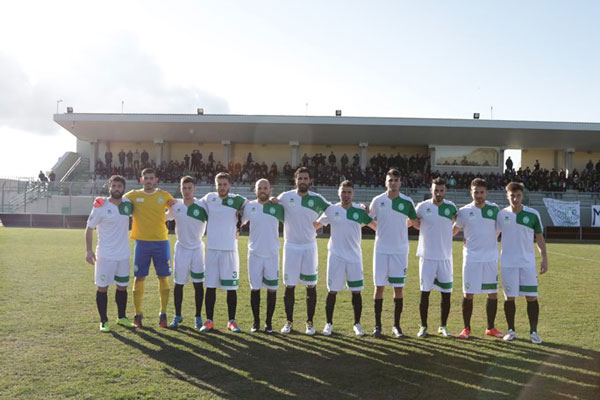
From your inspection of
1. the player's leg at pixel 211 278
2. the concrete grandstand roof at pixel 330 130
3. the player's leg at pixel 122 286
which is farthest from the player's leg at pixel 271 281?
the concrete grandstand roof at pixel 330 130

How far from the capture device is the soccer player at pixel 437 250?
23.6ft

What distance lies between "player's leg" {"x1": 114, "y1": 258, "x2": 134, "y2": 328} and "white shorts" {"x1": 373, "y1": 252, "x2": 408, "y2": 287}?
3.36 meters

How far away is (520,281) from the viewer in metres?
7.10

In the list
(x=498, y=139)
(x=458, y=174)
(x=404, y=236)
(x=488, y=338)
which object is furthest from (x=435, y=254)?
(x=498, y=139)

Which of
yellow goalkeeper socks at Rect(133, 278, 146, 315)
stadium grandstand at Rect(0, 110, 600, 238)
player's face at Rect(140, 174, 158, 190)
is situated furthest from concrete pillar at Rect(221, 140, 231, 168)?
yellow goalkeeper socks at Rect(133, 278, 146, 315)

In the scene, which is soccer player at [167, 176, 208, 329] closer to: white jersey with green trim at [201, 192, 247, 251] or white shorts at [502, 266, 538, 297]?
white jersey with green trim at [201, 192, 247, 251]

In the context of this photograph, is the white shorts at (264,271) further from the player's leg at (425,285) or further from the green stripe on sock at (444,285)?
the green stripe on sock at (444,285)

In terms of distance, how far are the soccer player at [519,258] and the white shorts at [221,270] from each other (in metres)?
3.57

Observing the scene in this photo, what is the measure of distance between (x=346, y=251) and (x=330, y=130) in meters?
28.4

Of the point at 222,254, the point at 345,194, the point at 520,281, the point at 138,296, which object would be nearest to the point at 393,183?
the point at 345,194

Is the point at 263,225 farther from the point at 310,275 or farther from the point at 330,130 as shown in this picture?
the point at 330,130

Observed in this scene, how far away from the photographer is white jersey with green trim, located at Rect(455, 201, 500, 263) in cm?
715

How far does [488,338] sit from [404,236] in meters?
1.70

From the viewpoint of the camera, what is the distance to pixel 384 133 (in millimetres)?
35688
